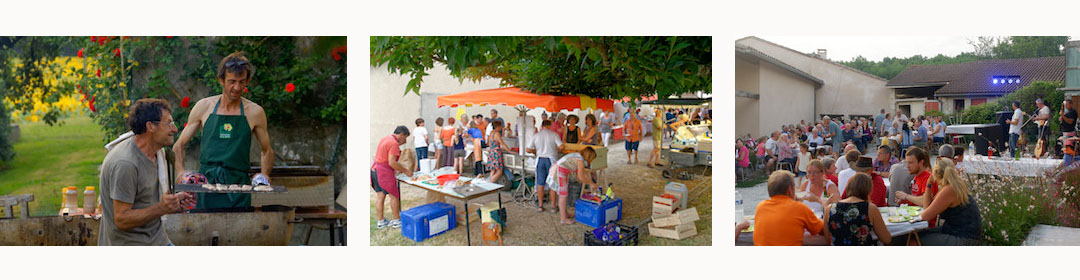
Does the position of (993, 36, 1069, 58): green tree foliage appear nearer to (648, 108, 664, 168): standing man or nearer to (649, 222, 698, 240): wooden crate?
(649, 222, 698, 240): wooden crate

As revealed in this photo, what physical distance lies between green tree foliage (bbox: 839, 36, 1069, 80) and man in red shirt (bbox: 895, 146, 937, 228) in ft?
2.13

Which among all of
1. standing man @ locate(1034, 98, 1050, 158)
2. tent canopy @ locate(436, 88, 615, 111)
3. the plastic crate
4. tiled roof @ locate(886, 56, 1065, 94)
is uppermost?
tiled roof @ locate(886, 56, 1065, 94)

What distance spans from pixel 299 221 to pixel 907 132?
16.0ft

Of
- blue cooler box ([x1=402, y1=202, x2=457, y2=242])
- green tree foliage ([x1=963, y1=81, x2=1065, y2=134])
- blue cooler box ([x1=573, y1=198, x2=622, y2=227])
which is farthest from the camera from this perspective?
blue cooler box ([x1=573, y1=198, x2=622, y2=227])

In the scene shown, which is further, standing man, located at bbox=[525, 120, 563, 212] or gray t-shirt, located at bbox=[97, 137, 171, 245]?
standing man, located at bbox=[525, 120, 563, 212]

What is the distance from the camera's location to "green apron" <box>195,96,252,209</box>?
15.4ft

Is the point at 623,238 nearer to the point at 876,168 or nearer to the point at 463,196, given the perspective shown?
the point at 463,196

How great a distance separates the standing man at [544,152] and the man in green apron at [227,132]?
9.52 feet

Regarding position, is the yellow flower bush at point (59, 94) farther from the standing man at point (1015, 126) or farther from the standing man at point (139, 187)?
the standing man at point (1015, 126)

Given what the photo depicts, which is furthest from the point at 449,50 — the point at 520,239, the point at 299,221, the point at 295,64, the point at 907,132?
the point at 907,132

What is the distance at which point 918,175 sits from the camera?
5.15 meters

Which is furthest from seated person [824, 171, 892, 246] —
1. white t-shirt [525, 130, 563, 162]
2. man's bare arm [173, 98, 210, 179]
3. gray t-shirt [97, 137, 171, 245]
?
gray t-shirt [97, 137, 171, 245]

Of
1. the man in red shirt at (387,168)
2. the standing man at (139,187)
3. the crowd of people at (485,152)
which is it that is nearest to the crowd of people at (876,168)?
the crowd of people at (485,152)

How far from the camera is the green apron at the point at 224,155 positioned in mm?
4688
